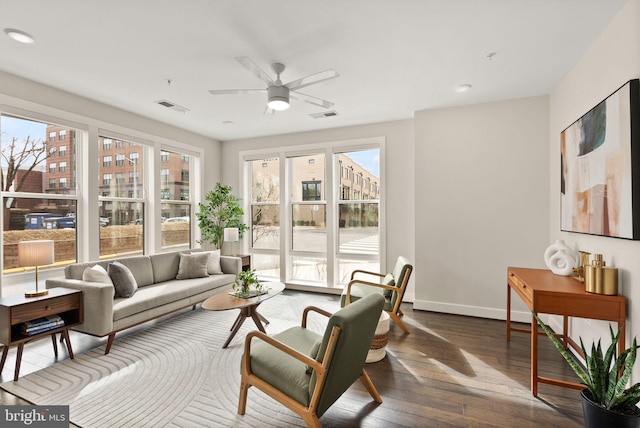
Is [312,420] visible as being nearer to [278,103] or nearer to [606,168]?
[278,103]

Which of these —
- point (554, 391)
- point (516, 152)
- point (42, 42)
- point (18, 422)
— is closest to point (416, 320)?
point (554, 391)

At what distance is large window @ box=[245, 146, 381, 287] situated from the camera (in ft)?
17.0

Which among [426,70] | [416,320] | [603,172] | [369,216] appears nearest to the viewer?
[603,172]

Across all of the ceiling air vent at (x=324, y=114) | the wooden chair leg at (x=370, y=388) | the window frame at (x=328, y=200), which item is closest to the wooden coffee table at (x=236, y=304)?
the wooden chair leg at (x=370, y=388)

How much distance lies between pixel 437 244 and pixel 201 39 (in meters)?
3.71

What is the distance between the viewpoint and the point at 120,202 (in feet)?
14.8

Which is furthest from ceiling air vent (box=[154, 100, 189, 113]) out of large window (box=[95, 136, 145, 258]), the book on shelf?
the book on shelf

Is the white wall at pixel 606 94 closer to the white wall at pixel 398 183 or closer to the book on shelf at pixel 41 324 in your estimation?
the white wall at pixel 398 183

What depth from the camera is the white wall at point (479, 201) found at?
3.82 metres

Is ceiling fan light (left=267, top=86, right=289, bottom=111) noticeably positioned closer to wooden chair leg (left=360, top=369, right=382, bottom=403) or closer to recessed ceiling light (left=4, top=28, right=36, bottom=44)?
recessed ceiling light (left=4, top=28, right=36, bottom=44)

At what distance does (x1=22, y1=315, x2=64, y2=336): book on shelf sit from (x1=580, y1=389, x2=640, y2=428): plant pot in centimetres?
416

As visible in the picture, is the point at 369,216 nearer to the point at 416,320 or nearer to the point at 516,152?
the point at 416,320

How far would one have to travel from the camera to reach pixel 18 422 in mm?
2014

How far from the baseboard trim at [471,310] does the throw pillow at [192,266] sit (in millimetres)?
3159
